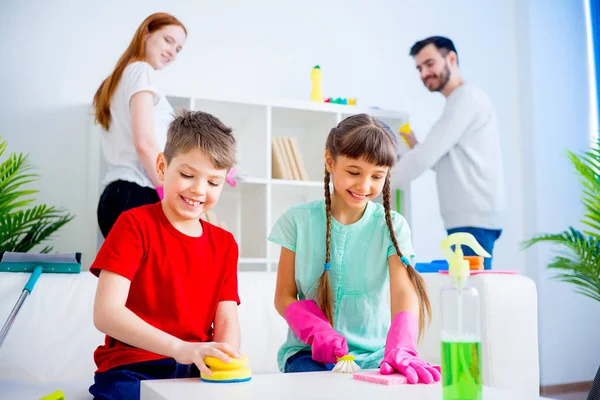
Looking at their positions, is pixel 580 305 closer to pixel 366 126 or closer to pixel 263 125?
pixel 263 125

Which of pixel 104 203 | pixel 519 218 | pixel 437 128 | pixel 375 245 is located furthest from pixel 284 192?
pixel 375 245

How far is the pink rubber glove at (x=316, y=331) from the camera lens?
1210 millimetres

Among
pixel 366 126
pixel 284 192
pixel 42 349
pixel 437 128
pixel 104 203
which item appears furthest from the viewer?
pixel 284 192

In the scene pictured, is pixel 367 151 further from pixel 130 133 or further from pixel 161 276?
pixel 130 133

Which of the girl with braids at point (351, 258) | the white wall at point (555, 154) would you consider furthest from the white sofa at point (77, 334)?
the white wall at point (555, 154)

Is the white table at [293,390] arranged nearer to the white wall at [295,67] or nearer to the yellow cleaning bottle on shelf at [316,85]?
the white wall at [295,67]

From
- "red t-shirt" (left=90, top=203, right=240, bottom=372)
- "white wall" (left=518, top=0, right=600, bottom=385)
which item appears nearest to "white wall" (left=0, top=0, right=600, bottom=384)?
"white wall" (left=518, top=0, right=600, bottom=385)

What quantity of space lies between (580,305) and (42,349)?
3.35 meters

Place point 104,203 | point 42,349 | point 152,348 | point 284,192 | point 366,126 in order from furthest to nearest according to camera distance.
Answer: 1. point 284,192
2. point 104,203
3. point 42,349
4. point 366,126
5. point 152,348

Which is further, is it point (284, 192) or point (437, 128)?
point (284, 192)

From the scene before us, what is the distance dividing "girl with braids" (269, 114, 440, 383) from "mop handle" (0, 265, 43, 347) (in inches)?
25.9

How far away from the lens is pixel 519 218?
4.11 metres

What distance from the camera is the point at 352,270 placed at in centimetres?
145

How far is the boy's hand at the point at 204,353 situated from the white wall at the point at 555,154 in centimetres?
329
